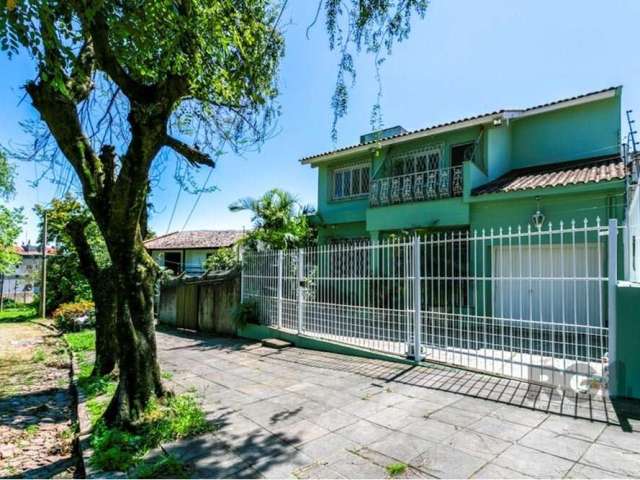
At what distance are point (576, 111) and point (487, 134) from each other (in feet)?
9.31

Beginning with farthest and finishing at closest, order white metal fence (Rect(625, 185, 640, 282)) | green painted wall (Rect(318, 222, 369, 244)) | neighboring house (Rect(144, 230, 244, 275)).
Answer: neighboring house (Rect(144, 230, 244, 275)), green painted wall (Rect(318, 222, 369, 244)), white metal fence (Rect(625, 185, 640, 282))

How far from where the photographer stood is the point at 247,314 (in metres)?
10.9

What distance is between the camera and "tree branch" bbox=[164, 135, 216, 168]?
6292 mm

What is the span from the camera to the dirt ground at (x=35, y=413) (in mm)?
4391

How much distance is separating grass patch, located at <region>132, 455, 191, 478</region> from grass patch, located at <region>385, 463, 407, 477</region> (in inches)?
70.5

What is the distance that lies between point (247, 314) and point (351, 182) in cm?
881

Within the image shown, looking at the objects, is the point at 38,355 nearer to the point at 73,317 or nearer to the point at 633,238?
the point at 73,317

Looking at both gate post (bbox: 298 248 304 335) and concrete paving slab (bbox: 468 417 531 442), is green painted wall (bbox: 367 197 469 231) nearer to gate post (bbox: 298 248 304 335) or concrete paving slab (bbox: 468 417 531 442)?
gate post (bbox: 298 248 304 335)

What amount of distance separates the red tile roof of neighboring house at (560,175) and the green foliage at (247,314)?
25.7 feet

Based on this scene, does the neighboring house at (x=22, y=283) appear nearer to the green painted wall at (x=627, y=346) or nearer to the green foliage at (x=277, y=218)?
the green foliage at (x=277, y=218)

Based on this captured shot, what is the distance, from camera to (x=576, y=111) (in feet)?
41.6

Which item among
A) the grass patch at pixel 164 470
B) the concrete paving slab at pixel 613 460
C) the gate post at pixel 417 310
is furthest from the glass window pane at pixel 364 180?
the grass patch at pixel 164 470

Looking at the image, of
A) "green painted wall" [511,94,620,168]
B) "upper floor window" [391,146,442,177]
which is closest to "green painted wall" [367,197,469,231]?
"upper floor window" [391,146,442,177]

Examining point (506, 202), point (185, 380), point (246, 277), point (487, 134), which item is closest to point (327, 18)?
point (185, 380)
